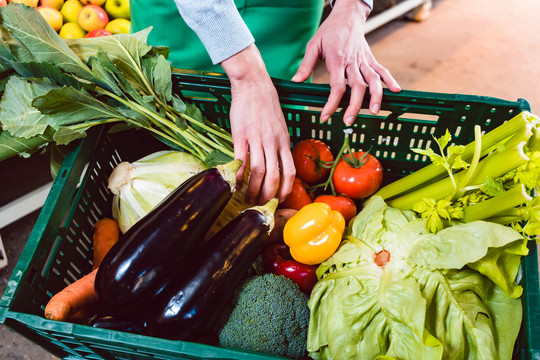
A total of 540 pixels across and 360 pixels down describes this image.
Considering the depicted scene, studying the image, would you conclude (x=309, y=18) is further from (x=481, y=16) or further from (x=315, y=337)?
(x=481, y=16)

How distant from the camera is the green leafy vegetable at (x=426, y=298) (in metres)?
0.75

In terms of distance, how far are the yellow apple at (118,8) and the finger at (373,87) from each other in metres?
1.20

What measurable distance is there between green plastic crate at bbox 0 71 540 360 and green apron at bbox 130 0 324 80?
22 centimetres

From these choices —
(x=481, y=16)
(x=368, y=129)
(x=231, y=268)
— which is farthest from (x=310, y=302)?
(x=481, y=16)

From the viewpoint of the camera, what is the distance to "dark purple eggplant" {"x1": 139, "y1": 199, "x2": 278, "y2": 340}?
2.61ft

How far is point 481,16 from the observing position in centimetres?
314

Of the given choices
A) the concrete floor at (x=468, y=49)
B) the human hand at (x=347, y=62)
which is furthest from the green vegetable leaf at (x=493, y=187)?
the concrete floor at (x=468, y=49)

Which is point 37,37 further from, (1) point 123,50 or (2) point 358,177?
(2) point 358,177

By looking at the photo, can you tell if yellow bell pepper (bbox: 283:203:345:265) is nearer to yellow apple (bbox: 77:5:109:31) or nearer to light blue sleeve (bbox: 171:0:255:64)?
light blue sleeve (bbox: 171:0:255:64)

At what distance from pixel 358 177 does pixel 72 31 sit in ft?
4.45

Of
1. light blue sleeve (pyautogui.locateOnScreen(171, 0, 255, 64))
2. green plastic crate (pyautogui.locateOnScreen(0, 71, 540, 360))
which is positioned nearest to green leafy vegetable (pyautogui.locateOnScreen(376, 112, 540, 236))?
green plastic crate (pyautogui.locateOnScreen(0, 71, 540, 360))

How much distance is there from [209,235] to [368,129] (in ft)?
1.59

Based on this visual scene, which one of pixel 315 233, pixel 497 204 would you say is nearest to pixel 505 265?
pixel 497 204

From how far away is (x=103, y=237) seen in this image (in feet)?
3.41
